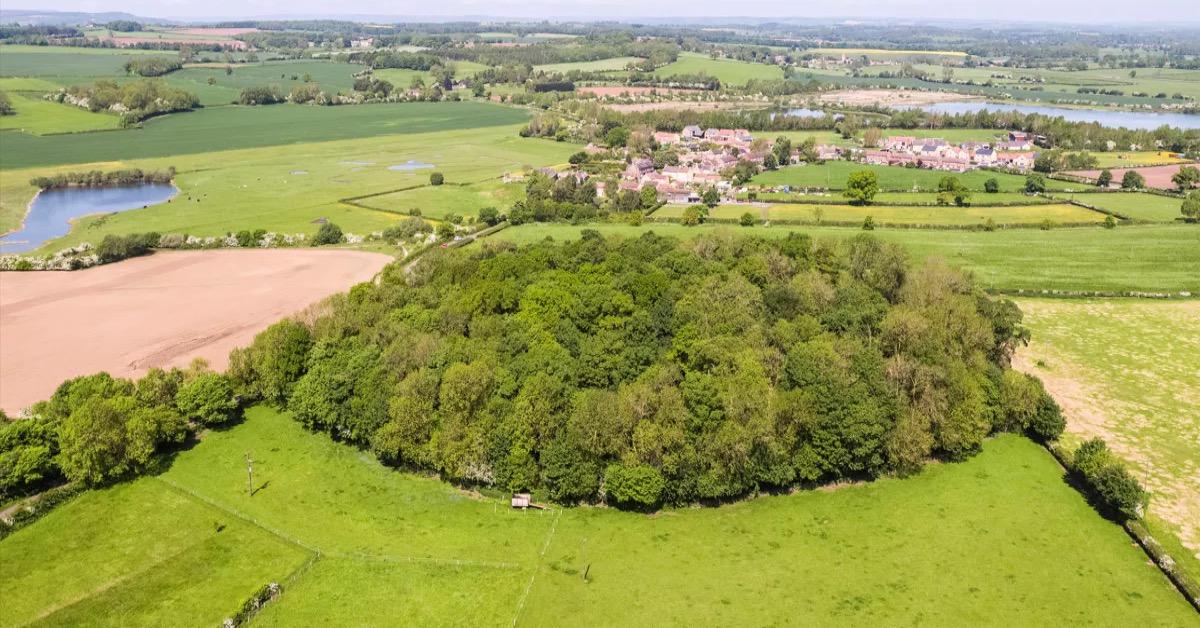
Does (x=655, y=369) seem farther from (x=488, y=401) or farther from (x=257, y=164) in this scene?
(x=257, y=164)

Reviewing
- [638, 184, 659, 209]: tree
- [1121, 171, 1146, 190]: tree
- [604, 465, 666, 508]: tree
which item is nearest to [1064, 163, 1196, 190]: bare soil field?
[1121, 171, 1146, 190]: tree

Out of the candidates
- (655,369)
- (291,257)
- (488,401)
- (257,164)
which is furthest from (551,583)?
(257,164)

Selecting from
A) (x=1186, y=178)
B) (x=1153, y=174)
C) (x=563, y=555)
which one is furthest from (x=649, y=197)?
(x=1153, y=174)

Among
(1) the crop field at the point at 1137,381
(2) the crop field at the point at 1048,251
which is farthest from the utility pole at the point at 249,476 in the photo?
(1) the crop field at the point at 1137,381

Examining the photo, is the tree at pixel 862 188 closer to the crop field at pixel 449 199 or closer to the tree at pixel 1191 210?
the tree at pixel 1191 210

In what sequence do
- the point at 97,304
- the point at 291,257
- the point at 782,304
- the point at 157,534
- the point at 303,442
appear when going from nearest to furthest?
1. the point at 157,534
2. the point at 303,442
3. the point at 782,304
4. the point at 97,304
5. the point at 291,257

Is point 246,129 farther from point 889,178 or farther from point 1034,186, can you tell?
point 1034,186
